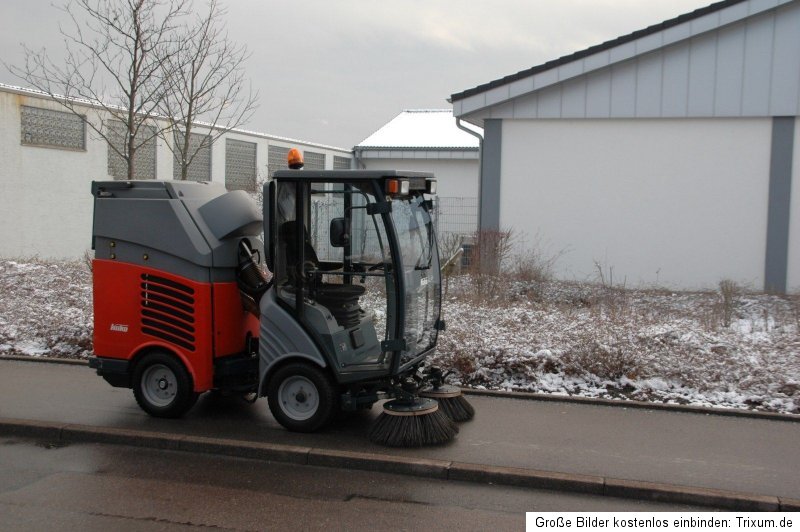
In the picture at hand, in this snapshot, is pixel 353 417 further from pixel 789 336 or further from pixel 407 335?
pixel 789 336

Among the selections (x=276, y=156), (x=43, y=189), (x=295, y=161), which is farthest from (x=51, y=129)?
(x=295, y=161)

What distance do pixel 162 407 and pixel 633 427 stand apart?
167 inches

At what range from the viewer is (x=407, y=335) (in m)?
6.90

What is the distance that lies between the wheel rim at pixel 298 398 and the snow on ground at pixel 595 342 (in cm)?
232

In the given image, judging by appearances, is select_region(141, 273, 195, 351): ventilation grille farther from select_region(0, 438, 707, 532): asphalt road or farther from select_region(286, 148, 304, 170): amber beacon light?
select_region(286, 148, 304, 170): amber beacon light

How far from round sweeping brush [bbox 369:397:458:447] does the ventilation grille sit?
1.88 m

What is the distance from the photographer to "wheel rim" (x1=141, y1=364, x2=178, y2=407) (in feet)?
24.3

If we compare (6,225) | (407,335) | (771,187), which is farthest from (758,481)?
(6,225)

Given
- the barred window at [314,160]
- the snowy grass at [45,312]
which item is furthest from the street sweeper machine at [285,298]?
the barred window at [314,160]

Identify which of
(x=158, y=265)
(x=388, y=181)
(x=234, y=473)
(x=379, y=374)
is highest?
(x=388, y=181)

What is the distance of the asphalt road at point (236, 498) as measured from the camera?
5285mm

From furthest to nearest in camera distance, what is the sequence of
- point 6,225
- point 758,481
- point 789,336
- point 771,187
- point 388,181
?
point 6,225 < point 771,187 < point 789,336 < point 388,181 < point 758,481

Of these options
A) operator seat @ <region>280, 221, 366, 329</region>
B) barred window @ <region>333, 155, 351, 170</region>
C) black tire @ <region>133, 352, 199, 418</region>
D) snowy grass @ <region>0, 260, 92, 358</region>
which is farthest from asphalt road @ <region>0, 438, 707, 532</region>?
barred window @ <region>333, 155, 351, 170</region>

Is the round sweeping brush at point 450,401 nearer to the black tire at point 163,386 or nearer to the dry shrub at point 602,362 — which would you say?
the dry shrub at point 602,362
